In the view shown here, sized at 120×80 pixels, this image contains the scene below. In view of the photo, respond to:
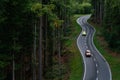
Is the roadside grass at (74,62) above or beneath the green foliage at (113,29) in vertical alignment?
beneath

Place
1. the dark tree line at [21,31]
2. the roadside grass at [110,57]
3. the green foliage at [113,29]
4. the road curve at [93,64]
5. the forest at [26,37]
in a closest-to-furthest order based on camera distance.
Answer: the dark tree line at [21,31] < the forest at [26,37] < the road curve at [93,64] < the roadside grass at [110,57] < the green foliage at [113,29]

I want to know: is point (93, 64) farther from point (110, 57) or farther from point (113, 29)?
point (113, 29)

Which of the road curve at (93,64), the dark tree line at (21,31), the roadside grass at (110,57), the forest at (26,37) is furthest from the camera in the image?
the roadside grass at (110,57)

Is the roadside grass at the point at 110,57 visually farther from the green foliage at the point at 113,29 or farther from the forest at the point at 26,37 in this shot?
the forest at the point at 26,37

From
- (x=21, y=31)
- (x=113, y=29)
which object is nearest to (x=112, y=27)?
(x=113, y=29)

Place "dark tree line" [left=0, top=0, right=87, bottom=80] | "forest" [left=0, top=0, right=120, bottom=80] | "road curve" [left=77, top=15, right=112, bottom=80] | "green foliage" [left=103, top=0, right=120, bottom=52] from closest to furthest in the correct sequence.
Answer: "dark tree line" [left=0, top=0, right=87, bottom=80] < "forest" [left=0, top=0, right=120, bottom=80] < "road curve" [left=77, top=15, right=112, bottom=80] < "green foliage" [left=103, top=0, right=120, bottom=52]

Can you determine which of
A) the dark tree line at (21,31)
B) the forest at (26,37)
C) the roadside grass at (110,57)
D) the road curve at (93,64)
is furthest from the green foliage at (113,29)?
the dark tree line at (21,31)

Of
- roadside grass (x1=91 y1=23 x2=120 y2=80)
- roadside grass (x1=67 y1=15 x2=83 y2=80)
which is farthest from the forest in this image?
roadside grass (x1=91 y1=23 x2=120 y2=80)

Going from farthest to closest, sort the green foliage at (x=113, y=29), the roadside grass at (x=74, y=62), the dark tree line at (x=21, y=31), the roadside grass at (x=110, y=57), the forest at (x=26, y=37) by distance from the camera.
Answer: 1. the green foliage at (x=113, y=29)
2. the roadside grass at (x=74, y=62)
3. the roadside grass at (x=110, y=57)
4. the forest at (x=26, y=37)
5. the dark tree line at (x=21, y=31)

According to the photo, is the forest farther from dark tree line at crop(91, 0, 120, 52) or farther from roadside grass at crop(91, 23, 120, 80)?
dark tree line at crop(91, 0, 120, 52)

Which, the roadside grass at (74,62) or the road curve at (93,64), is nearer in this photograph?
the road curve at (93,64)

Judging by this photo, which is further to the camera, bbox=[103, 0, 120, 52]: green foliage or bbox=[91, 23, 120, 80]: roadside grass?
bbox=[103, 0, 120, 52]: green foliage

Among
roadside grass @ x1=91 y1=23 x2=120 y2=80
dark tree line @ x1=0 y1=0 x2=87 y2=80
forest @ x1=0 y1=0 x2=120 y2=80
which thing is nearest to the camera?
dark tree line @ x1=0 y1=0 x2=87 y2=80

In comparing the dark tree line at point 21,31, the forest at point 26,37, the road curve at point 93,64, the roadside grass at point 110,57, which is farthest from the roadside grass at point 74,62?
the roadside grass at point 110,57
